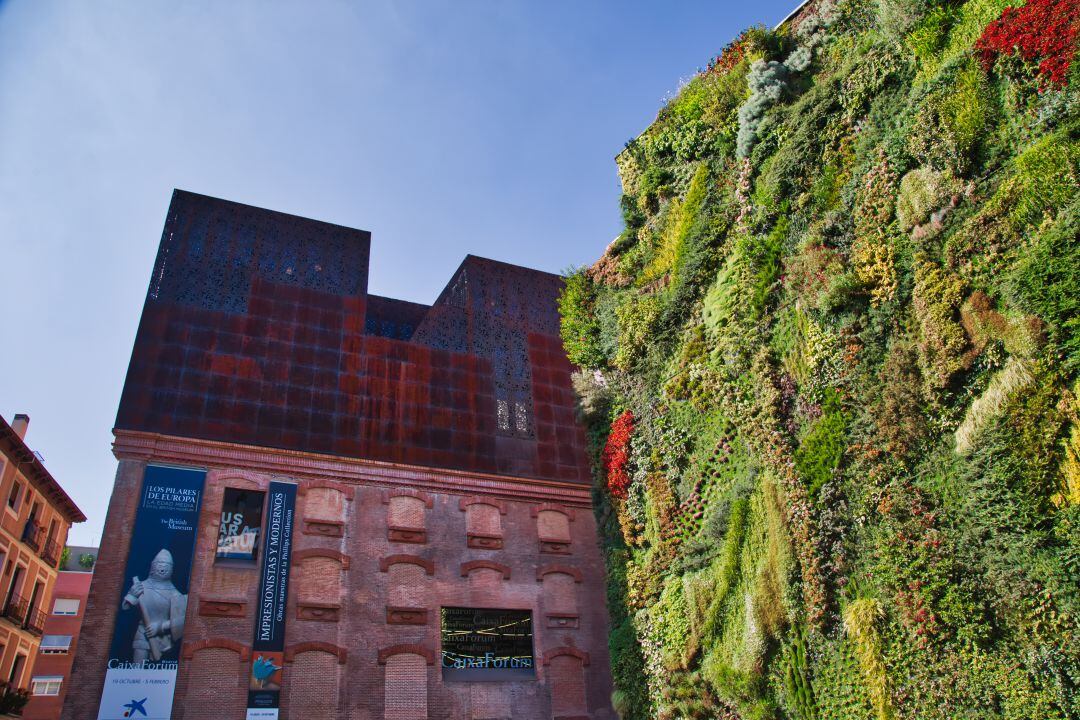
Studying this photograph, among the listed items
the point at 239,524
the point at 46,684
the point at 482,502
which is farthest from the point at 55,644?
the point at 482,502

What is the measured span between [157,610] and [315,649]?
4.36 meters

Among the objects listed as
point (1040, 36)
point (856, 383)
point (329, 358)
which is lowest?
point (856, 383)

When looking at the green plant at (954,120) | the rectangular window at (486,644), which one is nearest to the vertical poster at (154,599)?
the rectangular window at (486,644)

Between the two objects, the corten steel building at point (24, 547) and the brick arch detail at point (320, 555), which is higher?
the corten steel building at point (24, 547)

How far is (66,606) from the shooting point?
144ft

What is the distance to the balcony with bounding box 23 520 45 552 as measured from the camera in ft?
111

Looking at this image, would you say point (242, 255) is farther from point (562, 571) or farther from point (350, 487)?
point (562, 571)

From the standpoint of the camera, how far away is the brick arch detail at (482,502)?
26.8m

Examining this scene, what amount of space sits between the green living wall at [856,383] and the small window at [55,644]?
123ft

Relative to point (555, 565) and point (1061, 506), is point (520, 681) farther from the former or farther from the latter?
point (1061, 506)

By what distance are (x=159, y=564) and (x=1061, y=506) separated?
2096cm

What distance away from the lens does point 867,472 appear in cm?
1321

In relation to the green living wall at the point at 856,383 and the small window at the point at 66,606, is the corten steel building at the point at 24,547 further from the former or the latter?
the green living wall at the point at 856,383

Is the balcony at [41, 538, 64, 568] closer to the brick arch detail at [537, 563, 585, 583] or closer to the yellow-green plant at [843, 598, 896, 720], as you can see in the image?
the brick arch detail at [537, 563, 585, 583]
